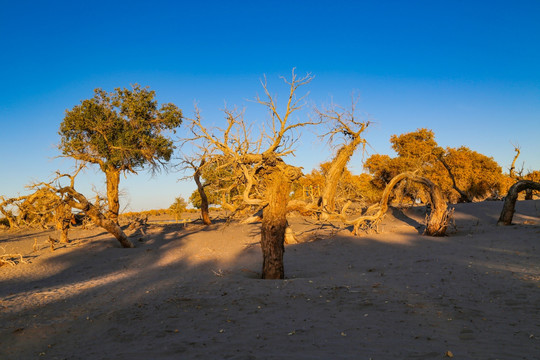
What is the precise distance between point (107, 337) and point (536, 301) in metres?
7.10

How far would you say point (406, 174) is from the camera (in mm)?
15445

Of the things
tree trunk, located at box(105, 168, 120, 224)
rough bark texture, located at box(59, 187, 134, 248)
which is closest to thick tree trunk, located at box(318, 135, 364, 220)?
rough bark texture, located at box(59, 187, 134, 248)

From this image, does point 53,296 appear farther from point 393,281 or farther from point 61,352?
point 393,281

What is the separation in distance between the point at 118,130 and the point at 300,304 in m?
20.8

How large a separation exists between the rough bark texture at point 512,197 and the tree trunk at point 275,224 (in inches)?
430

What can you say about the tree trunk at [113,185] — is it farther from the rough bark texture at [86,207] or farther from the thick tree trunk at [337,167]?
the thick tree trunk at [337,167]

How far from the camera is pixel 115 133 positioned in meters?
23.3

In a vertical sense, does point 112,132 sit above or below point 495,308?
above

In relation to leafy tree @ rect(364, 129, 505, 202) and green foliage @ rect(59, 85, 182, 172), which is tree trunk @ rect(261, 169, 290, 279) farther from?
leafy tree @ rect(364, 129, 505, 202)

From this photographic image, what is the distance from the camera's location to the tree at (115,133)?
22531 mm

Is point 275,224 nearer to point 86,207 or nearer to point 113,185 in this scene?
point 86,207

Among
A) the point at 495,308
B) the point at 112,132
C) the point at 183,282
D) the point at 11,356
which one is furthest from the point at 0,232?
the point at 495,308

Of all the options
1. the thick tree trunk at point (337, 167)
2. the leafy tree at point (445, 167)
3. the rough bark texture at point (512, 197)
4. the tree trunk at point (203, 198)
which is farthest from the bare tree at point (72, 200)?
the leafy tree at point (445, 167)

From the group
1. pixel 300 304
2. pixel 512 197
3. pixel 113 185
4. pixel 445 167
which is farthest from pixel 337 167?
pixel 445 167
